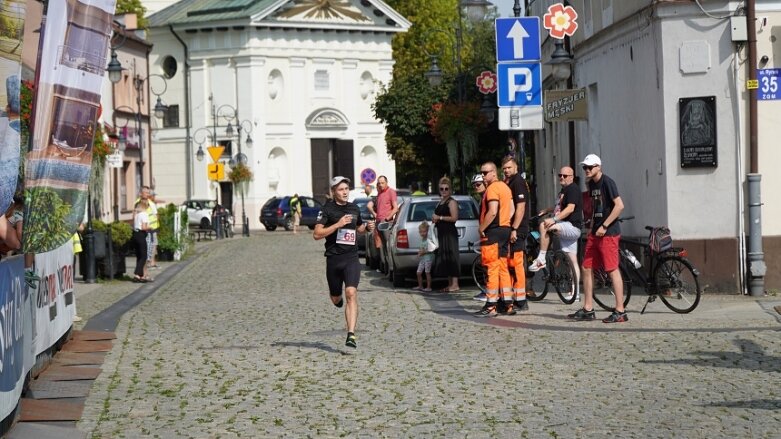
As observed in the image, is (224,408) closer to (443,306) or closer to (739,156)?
(443,306)

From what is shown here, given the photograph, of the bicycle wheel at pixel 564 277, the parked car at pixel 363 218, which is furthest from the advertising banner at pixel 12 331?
the parked car at pixel 363 218

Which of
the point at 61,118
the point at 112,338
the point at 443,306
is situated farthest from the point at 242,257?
the point at 61,118

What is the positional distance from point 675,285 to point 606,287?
799mm

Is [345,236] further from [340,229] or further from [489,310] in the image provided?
[489,310]

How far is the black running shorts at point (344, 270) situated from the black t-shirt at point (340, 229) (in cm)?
6

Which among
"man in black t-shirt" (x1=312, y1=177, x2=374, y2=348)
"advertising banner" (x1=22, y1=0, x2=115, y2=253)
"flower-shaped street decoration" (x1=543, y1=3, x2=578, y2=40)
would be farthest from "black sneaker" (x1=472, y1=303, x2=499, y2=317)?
"advertising banner" (x1=22, y1=0, x2=115, y2=253)

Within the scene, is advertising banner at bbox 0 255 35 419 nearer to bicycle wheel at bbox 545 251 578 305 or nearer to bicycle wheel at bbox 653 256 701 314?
bicycle wheel at bbox 653 256 701 314

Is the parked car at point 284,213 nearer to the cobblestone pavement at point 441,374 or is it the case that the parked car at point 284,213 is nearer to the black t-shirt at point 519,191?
the cobblestone pavement at point 441,374

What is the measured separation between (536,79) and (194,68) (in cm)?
6021

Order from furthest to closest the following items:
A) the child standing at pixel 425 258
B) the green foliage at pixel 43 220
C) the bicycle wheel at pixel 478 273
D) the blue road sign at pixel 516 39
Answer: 1. the child standing at pixel 425 258
2. the bicycle wheel at pixel 478 273
3. the blue road sign at pixel 516 39
4. the green foliage at pixel 43 220

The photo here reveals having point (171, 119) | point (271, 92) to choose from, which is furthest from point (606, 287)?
point (171, 119)

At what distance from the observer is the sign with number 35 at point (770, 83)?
19000 millimetres

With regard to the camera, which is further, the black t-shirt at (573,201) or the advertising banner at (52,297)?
the black t-shirt at (573,201)

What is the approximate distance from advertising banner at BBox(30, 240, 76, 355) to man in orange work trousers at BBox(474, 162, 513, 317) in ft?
16.3
